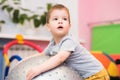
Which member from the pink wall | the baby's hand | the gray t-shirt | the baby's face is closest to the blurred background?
the pink wall

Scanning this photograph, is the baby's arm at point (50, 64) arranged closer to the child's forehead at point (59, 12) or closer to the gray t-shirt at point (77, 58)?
the gray t-shirt at point (77, 58)

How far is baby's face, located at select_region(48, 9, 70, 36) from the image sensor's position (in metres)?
1.15

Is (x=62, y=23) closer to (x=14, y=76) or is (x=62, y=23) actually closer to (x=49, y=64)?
(x=49, y=64)

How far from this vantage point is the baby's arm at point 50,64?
41.4 inches

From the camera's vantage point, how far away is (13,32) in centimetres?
231

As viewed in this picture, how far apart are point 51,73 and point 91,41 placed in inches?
73.9

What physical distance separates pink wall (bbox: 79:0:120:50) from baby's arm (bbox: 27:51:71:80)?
1701mm

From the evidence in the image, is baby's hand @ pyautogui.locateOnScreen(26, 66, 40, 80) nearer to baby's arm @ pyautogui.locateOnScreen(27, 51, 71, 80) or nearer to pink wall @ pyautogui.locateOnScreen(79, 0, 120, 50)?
baby's arm @ pyautogui.locateOnScreen(27, 51, 71, 80)

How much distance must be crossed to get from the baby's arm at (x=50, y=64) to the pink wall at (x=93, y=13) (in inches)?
67.0

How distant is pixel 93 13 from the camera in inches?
116

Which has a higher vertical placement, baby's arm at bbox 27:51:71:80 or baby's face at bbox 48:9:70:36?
baby's face at bbox 48:9:70:36

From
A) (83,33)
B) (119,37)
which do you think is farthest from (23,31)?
(119,37)

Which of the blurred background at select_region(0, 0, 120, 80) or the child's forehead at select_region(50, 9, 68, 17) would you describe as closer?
the child's forehead at select_region(50, 9, 68, 17)

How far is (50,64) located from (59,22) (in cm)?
20
